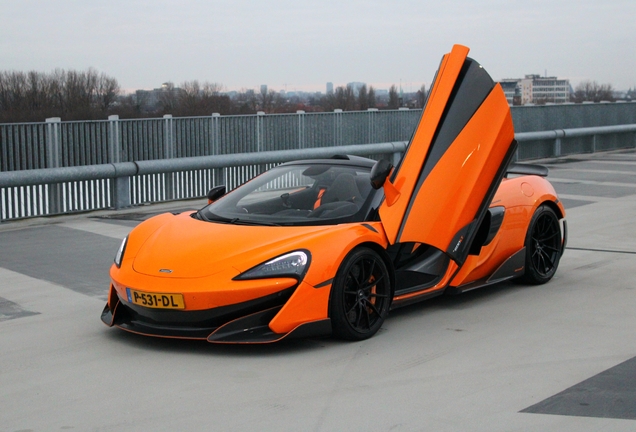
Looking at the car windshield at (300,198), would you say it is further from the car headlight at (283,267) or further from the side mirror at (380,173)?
the car headlight at (283,267)

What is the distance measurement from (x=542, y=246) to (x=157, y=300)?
12.6 feet

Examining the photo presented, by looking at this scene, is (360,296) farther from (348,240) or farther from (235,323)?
(235,323)

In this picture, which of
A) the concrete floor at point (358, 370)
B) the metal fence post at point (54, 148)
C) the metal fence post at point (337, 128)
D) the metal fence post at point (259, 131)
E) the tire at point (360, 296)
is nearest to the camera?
the concrete floor at point (358, 370)

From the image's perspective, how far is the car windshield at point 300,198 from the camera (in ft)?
20.0

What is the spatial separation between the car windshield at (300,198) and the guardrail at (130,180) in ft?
21.5

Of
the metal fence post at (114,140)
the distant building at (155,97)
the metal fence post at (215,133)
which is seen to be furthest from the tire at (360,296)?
the distant building at (155,97)

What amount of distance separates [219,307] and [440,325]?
181 centimetres

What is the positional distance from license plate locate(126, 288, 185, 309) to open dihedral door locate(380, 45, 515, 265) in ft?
5.45

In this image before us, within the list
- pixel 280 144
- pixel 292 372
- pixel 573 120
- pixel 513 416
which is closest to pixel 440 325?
pixel 292 372

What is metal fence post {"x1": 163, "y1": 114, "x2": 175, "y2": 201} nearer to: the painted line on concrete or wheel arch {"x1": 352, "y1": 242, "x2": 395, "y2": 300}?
the painted line on concrete

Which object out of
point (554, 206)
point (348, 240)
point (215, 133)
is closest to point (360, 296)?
point (348, 240)

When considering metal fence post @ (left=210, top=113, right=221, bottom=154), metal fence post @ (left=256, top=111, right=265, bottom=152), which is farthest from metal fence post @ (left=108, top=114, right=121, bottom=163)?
A: metal fence post @ (left=256, top=111, right=265, bottom=152)

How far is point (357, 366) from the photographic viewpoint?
5082mm

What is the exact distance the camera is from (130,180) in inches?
550
